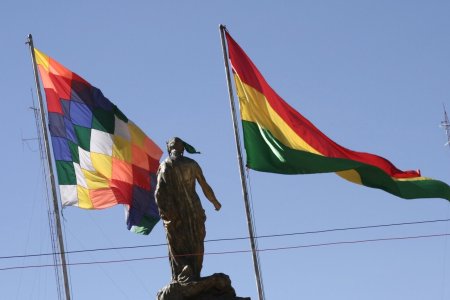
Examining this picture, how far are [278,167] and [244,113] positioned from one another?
1517 millimetres

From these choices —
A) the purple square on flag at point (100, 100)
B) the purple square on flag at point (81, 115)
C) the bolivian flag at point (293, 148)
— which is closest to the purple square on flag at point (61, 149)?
the purple square on flag at point (81, 115)

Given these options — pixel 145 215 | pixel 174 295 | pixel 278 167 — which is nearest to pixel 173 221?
pixel 174 295

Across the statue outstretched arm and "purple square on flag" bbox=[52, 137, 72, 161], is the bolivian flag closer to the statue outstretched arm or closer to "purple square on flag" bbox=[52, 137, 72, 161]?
the statue outstretched arm

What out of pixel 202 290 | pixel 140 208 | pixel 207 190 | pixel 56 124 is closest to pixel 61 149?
pixel 56 124

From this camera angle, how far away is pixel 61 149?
146 feet

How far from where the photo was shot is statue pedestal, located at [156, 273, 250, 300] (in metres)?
34.4

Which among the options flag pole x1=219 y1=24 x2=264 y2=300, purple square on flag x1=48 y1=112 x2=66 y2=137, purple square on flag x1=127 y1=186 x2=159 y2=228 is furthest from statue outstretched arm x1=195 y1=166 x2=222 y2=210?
purple square on flag x1=48 y1=112 x2=66 y2=137

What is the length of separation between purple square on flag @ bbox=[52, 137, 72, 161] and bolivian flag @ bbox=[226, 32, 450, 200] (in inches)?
225

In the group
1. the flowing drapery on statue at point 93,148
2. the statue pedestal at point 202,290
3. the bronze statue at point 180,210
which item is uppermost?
the flowing drapery on statue at point 93,148

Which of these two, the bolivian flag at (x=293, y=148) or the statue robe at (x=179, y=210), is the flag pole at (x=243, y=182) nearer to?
the bolivian flag at (x=293, y=148)

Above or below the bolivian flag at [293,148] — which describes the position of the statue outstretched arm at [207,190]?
below

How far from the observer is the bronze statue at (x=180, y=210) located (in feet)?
116

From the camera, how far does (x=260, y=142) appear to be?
40188 mm

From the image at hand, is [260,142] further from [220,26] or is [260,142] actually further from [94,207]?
[94,207]
